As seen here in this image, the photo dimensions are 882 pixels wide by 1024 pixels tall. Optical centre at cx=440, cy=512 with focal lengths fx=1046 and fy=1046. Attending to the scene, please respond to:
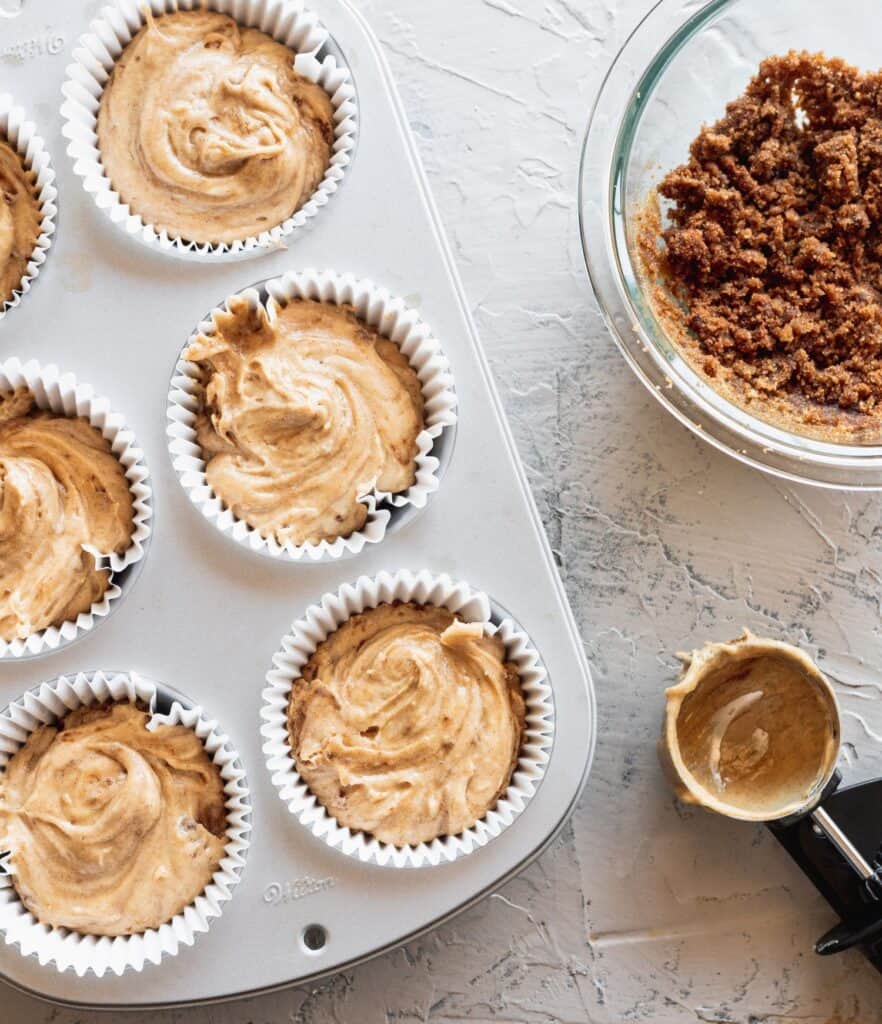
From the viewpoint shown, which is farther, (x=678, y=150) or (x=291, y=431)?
(x=678, y=150)

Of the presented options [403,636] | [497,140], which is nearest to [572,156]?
[497,140]

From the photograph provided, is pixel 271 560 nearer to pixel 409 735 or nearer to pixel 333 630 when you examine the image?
pixel 333 630

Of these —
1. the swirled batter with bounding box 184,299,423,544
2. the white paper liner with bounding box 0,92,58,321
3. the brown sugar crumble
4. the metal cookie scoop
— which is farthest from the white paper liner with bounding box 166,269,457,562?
the metal cookie scoop

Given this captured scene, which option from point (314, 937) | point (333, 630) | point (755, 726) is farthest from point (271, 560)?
point (755, 726)

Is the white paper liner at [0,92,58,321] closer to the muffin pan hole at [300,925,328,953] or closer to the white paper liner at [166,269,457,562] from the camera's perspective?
the white paper liner at [166,269,457,562]

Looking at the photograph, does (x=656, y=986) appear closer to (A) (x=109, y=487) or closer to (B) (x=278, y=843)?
(B) (x=278, y=843)
